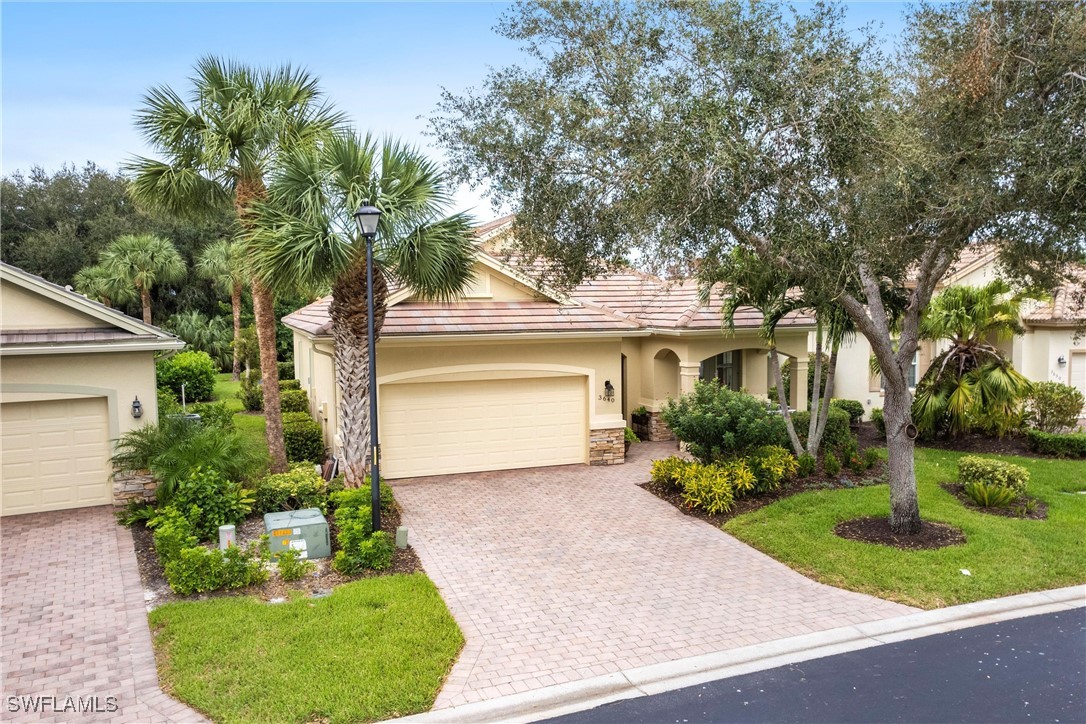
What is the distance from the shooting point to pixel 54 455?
12430 millimetres

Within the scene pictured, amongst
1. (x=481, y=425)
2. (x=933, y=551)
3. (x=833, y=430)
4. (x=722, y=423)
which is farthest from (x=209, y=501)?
(x=833, y=430)

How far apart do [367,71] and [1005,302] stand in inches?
606

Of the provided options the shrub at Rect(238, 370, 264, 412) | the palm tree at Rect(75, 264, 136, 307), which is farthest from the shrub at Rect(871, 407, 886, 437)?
the palm tree at Rect(75, 264, 136, 307)

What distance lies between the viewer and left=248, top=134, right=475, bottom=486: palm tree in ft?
36.4

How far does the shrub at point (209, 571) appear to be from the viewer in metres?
8.84

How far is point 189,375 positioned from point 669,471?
61.6 feet

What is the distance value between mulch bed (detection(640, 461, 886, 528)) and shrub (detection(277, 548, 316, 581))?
6503 mm

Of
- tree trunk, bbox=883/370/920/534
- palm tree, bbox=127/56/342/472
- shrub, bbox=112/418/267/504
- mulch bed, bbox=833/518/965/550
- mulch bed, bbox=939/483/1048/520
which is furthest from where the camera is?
palm tree, bbox=127/56/342/472

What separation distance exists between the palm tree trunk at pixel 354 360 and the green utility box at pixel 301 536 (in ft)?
6.88

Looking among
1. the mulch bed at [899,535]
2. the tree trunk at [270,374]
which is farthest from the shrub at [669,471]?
the tree trunk at [270,374]

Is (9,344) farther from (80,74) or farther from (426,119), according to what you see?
(426,119)

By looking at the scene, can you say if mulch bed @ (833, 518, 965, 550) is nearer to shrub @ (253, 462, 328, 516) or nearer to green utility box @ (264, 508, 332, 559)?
green utility box @ (264, 508, 332, 559)

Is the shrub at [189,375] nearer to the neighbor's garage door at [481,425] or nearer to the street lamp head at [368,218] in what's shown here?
the neighbor's garage door at [481,425]

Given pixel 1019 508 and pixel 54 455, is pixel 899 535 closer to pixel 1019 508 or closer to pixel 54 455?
pixel 1019 508
